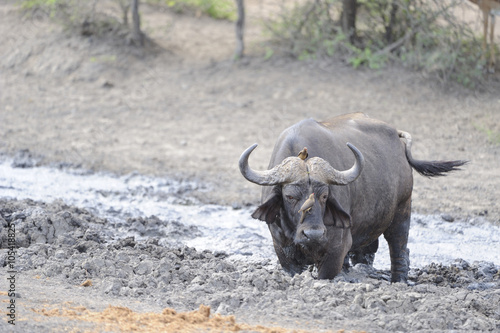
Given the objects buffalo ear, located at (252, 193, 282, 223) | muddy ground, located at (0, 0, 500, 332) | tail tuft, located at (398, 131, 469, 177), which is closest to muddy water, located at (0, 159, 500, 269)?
muddy ground, located at (0, 0, 500, 332)

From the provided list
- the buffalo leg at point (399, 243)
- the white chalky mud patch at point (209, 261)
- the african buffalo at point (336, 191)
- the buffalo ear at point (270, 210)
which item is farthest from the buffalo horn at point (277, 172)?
the buffalo leg at point (399, 243)

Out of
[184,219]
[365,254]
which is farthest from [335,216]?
[184,219]

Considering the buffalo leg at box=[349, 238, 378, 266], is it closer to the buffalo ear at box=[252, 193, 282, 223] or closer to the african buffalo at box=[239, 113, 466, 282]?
the african buffalo at box=[239, 113, 466, 282]

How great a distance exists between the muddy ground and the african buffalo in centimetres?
37

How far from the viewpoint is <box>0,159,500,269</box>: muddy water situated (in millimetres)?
8852

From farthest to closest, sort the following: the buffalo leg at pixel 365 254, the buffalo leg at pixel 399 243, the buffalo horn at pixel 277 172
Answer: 1. the buffalo leg at pixel 365 254
2. the buffalo leg at pixel 399 243
3. the buffalo horn at pixel 277 172

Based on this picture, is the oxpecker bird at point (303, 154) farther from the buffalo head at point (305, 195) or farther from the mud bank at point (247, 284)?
the mud bank at point (247, 284)

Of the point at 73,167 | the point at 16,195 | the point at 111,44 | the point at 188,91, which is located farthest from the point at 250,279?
the point at 111,44

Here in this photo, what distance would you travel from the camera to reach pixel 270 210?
21.2ft

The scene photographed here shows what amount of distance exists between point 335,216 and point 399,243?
175 cm

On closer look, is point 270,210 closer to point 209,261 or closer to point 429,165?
point 209,261

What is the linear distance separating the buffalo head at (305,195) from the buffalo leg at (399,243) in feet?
5.41

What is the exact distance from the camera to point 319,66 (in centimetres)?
1677

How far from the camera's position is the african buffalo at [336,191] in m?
6.31
